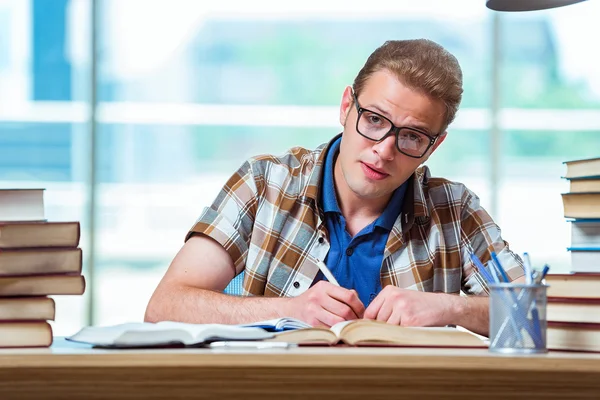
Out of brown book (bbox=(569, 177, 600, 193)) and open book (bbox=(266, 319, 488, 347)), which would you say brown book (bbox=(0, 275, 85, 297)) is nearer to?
open book (bbox=(266, 319, 488, 347))

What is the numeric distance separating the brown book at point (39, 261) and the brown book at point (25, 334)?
0.23 ft

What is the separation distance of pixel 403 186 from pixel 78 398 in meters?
1.15

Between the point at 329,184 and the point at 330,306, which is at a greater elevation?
the point at 329,184

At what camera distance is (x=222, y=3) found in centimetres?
436

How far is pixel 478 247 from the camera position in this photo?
198cm

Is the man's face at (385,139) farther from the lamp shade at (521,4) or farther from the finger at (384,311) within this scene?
the finger at (384,311)

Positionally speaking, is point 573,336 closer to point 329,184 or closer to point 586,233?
point 586,233

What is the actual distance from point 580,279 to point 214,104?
3365 mm

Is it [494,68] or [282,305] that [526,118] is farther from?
[282,305]

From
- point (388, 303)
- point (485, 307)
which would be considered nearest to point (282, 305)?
point (388, 303)

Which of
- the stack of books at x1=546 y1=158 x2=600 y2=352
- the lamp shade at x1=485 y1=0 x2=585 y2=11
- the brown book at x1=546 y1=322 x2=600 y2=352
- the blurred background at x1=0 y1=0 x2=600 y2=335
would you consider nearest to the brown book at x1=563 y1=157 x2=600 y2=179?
the stack of books at x1=546 y1=158 x2=600 y2=352

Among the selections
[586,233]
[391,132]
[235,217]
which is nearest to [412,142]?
[391,132]

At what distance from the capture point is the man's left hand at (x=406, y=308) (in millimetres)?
1469

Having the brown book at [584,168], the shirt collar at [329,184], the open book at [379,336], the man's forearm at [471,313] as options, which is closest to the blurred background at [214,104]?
the shirt collar at [329,184]
